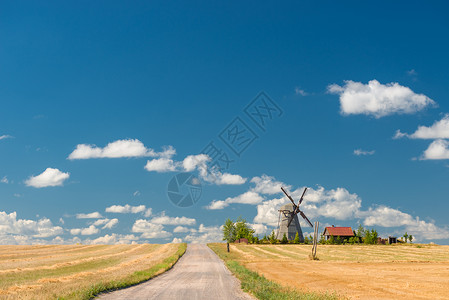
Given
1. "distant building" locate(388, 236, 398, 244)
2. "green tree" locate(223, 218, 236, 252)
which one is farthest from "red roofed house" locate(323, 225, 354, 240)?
"green tree" locate(223, 218, 236, 252)

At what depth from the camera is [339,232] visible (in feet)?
424

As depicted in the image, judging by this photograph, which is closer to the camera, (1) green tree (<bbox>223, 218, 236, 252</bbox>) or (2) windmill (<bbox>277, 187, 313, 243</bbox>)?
(2) windmill (<bbox>277, 187, 313, 243</bbox>)

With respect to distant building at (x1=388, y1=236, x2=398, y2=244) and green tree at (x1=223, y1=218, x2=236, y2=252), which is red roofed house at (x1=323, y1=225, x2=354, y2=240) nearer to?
distant building at (x1=388, y1=236, x2=398, y2=244)

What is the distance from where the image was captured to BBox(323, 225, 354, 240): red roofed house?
128 metres

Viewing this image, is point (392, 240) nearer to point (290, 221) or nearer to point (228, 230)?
point (290, 221)

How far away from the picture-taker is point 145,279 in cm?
3150

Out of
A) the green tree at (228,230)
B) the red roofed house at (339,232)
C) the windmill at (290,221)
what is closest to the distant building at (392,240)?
the red roofed house at (339,232)

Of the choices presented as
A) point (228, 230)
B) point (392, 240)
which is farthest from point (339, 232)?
point (228, 230)

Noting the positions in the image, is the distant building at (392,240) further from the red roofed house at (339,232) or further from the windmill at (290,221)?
the windmill at (290,221)

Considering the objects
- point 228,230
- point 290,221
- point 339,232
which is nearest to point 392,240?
point 339,232

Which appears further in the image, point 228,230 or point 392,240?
point 228,230

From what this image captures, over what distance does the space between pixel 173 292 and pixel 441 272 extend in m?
30.4

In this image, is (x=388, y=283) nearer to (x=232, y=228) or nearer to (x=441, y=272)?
(x=441, y=272)

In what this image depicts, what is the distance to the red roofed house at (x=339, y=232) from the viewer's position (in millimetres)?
128125
